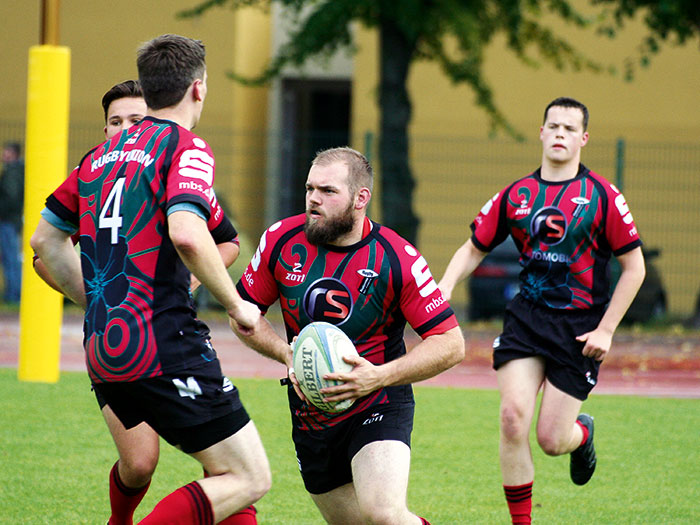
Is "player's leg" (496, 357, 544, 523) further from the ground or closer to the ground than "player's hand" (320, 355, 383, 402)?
closer to the ground

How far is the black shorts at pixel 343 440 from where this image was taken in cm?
440

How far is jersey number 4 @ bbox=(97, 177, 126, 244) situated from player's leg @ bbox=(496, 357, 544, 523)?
259cm

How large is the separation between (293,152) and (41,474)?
33.9 ft

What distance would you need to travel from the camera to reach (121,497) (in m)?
4.79

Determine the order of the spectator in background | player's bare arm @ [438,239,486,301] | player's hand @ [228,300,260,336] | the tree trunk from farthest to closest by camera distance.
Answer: the spectator in background, the tree trunk, player's bare arm @ [438,239,486,301], player's hand @ [228,300,260,336]

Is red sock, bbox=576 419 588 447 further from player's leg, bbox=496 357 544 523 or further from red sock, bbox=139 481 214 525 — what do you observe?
red sock, bbox=139 481 214 525

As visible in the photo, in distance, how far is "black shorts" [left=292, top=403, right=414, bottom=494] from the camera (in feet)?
14.4

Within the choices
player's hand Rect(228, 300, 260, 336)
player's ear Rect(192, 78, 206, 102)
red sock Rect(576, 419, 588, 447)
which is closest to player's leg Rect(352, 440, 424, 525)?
player's hand Rect(228, 300, 260, 336)

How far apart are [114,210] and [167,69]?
58cm

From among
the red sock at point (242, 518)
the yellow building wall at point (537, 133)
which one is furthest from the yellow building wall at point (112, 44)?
the red sock at point (242, 518)

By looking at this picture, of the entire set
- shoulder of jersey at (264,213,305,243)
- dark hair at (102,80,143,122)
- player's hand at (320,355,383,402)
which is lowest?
player's hand at (320,355,383,402)

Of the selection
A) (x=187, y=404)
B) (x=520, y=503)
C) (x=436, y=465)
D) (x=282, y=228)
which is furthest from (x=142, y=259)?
(x=436, y=465)

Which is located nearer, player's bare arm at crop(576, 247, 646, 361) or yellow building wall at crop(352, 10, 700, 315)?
player's bare arm at crop(576, 247, 646, 361)

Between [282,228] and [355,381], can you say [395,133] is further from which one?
[355,381]
